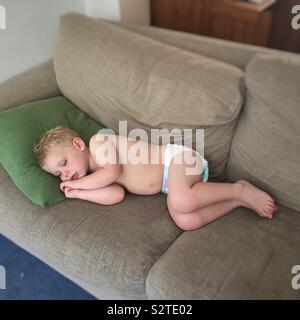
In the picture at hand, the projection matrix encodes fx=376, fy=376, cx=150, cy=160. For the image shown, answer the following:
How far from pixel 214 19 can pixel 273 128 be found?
1.04 m

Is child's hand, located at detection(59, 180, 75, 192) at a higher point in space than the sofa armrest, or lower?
lower

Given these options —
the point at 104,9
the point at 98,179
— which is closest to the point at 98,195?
the point at 98,179

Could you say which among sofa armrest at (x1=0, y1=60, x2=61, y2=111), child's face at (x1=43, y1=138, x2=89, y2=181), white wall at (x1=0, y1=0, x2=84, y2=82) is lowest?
child's face at (x1=43, y1=138, x2=89, y2=181)

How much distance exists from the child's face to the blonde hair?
2 cm

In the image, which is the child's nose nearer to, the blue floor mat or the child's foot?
the blue floor mat

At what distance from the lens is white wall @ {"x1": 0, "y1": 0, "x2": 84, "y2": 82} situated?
1.81m

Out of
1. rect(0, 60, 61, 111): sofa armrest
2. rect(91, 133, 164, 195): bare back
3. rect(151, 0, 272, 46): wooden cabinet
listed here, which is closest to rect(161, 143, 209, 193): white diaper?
rect(91, 133, 164, 195): bare back

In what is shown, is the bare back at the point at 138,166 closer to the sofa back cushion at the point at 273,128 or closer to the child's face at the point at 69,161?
the child's face at the point at 69,161

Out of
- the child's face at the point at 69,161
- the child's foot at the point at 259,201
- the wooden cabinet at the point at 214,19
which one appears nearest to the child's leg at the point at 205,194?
the child's foot at the point at 259,201

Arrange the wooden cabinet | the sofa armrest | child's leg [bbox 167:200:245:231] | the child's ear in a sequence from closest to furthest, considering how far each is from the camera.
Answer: child's leg [bbox 167:200:245:231] → the child's ear → the sofa armrest → the wooden cabinet

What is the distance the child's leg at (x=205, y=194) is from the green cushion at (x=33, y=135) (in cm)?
43

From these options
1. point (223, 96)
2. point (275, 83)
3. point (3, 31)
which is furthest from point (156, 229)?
point (3, 31)

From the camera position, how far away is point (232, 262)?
118 centimetres

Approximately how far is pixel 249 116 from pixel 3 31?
1.21 metres
